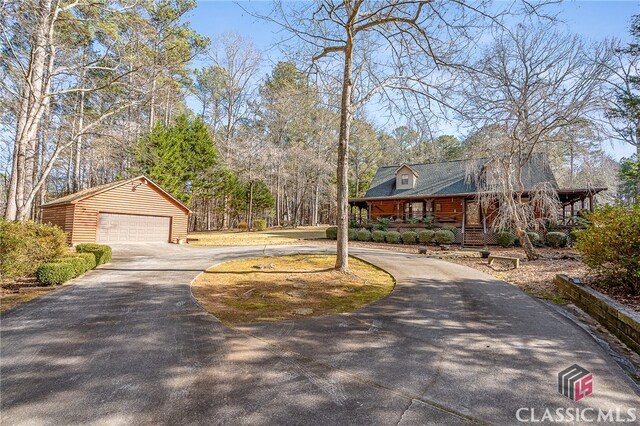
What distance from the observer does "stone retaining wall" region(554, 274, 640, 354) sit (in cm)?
417

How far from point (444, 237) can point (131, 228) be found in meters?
20.0

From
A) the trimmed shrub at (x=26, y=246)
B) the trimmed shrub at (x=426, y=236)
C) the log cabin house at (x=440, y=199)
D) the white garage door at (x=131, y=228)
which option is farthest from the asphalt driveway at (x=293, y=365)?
the log cabin house at (x=440, y=199)

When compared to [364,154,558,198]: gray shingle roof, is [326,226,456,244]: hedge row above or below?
Answer: below

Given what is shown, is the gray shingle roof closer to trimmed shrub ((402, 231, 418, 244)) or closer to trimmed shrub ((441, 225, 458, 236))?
trimmed shrub ((441, 225, 458, 236))

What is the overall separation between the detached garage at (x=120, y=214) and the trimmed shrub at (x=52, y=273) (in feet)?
39.0

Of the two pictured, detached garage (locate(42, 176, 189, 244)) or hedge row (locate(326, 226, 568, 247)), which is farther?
detached garage (locate(42, 176, 189, 244))

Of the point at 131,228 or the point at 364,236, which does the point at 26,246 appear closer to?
the point at 131,228

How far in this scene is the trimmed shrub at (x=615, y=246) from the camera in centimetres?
570

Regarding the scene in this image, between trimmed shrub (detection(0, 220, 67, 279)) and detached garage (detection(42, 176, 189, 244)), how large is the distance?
33.4 ft

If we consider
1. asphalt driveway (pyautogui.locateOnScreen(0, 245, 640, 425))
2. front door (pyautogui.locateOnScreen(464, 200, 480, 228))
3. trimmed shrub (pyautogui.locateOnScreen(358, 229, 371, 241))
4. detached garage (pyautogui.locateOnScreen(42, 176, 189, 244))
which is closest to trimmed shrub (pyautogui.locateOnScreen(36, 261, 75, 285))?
asphalt driveway (pyautogui.locateOnScreen(0, 245, 640, 425))

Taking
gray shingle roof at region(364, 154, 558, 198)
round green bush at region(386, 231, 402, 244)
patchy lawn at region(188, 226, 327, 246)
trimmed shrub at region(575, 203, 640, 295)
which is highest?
gray shingle roof at region(364, 154, 558, 198)

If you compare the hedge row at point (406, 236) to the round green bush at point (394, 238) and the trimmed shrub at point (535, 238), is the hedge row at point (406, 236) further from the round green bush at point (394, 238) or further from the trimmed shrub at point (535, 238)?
the trimmed shrub at point (535, 238)

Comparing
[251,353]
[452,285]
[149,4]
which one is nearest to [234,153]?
[149,4]

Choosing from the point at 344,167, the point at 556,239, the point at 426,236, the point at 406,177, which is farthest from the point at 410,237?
the point at 344,167
